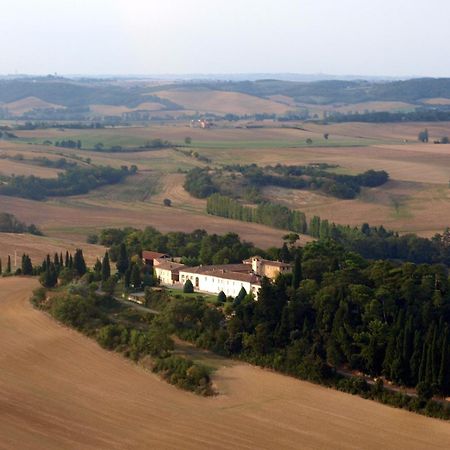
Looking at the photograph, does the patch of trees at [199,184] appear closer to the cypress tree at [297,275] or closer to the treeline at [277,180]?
the treeline at [277,180]

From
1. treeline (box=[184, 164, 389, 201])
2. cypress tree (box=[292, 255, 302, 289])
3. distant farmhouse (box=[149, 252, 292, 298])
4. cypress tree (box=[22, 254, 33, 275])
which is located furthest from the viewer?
treeline (box=[184, 164, 389, 201])

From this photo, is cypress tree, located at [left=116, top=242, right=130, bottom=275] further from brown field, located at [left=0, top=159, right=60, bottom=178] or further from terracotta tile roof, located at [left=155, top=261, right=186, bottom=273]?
brown field, located at [left=0, top=159, right=60, bottom=178]

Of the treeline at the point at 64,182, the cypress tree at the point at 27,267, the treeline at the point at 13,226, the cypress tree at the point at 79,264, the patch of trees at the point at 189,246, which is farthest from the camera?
the treeline at the point at 64,182

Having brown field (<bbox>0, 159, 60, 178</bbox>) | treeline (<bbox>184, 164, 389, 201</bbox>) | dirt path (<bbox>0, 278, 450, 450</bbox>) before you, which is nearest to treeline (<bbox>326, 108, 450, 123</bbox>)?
treeline (<bbox>184, 164, 389, 201</bbox>)

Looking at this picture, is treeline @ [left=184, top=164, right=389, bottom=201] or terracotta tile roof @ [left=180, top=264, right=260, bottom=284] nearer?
terracotta tile roof @ [left=180, top=264, right=260, bottom=284]

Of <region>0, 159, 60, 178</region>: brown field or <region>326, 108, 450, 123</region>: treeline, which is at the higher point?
<region>326, 108, 450, 123</region>: treeline

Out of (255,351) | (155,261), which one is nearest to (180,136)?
(155,261)

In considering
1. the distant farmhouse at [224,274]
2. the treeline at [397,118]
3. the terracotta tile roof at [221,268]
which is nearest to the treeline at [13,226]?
the distant farmhouse at [224,274]
